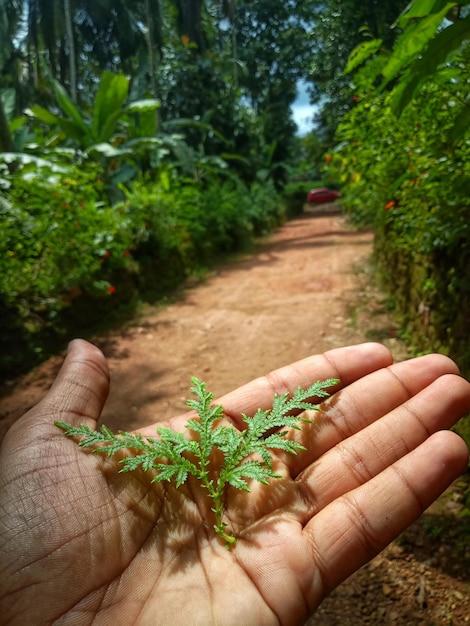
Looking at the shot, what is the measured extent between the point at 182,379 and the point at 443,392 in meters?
3.01

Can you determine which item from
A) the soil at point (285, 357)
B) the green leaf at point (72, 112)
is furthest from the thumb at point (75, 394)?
the green leaf at point (72, 112)

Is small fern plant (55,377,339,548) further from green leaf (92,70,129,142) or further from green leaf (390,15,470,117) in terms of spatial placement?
green leaf (92,70,129,142)

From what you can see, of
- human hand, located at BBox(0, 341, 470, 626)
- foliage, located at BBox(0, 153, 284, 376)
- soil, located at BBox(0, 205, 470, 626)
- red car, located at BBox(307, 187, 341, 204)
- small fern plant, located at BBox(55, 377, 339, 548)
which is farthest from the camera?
red car, located at BBox(307, 187, 341, 204)

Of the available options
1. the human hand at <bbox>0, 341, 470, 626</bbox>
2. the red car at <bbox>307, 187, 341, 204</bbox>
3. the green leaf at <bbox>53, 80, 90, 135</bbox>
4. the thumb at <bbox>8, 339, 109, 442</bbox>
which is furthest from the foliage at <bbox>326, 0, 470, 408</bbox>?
the red car at <bbox>307, 187, 341, 204</bbox>

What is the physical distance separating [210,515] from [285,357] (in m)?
2.99

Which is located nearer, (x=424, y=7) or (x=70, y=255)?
(x=424, y=7)

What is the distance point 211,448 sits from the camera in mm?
1556

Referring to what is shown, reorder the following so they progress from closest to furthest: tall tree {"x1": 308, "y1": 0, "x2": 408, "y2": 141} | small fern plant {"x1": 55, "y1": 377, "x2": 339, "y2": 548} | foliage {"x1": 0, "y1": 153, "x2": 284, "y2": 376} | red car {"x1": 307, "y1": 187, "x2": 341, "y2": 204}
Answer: small fern plant {"x1": 55, "y1": 377, "x2": 339, "y2": 548}, foliage {"x1": 0, "y1": 153, "x2": 284, "y2": 376}, tall tree {"x1": 308, "y1": 0, "x2": 408, "y2": 141}, red car {"x1": 307, "y1": 187, "x2": 341, "y2": 204}

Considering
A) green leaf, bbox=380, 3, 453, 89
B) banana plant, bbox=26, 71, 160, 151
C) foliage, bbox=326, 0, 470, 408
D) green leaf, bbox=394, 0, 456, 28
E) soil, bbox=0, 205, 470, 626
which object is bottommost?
soil, bbox=0, 205, 470, 626

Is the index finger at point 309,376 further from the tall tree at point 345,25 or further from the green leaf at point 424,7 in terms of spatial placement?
the tall tree at point 345,25

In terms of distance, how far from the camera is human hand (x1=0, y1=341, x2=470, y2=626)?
1165mm

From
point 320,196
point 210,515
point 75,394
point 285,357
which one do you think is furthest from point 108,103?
point 320,196

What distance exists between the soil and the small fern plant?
3.50 feet

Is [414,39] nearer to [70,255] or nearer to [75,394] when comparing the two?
[75,394]
